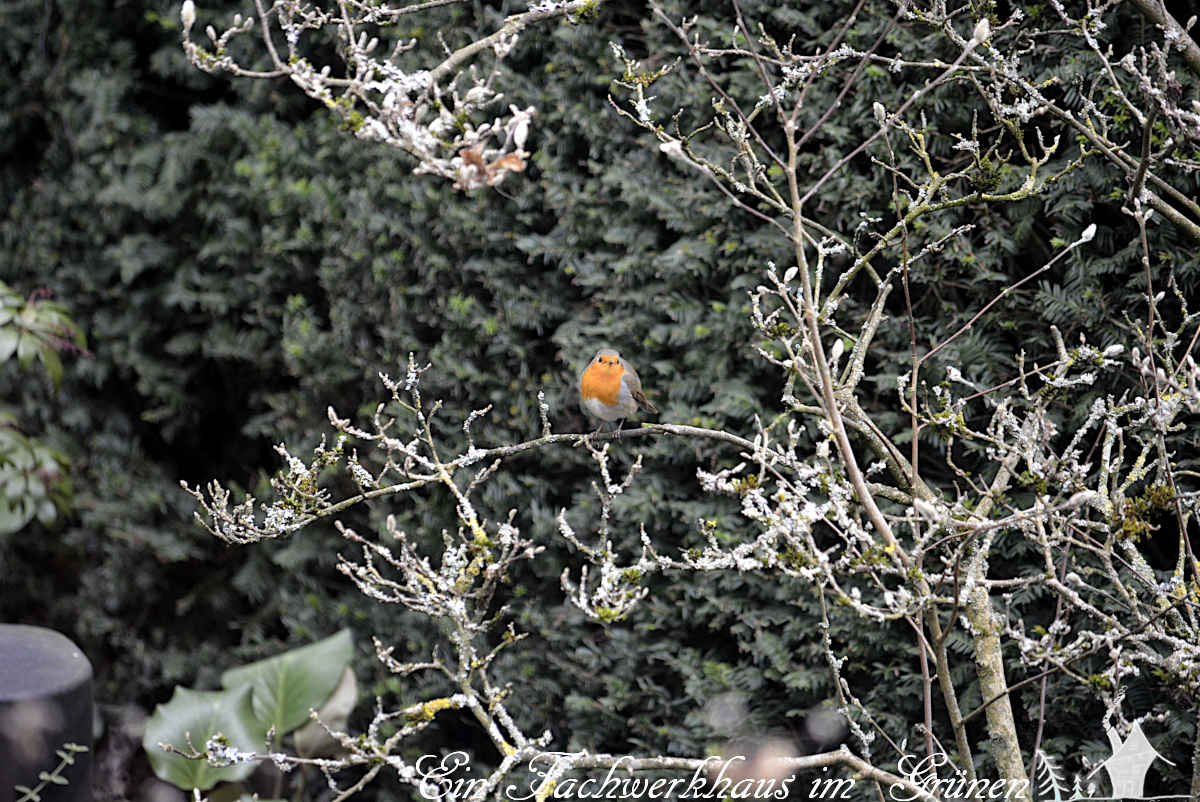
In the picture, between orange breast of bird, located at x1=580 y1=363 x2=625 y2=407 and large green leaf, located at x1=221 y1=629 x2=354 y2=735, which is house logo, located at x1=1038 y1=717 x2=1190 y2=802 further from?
large green leaf, located at x1=221 y1=629 x2=354 y2=735

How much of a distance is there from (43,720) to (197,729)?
0.54 metres

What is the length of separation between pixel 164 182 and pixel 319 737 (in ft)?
7.05

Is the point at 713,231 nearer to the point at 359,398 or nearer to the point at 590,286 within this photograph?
the point at 590,286

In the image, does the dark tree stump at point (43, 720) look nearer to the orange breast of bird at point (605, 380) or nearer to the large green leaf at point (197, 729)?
the large green leaf at point (197, 729)

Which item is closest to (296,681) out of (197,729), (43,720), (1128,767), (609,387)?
(197,729)

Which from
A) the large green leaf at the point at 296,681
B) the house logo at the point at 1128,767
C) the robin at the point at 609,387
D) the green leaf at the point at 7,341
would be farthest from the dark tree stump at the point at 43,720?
the house logo at the point at 1128,767

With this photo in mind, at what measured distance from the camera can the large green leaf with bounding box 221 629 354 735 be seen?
3314mm

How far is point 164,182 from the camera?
427cm

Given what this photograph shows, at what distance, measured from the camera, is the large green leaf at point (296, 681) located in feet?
10.9

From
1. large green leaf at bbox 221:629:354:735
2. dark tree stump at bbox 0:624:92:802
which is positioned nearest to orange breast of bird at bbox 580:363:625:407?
large green leaf at bbox 221:629:354:735

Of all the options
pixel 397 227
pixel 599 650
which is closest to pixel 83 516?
pixel 397 227

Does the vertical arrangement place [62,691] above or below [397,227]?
below

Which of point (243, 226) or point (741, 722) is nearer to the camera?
point (741, 722)

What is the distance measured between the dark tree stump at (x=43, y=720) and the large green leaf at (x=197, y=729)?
29 centimetres
